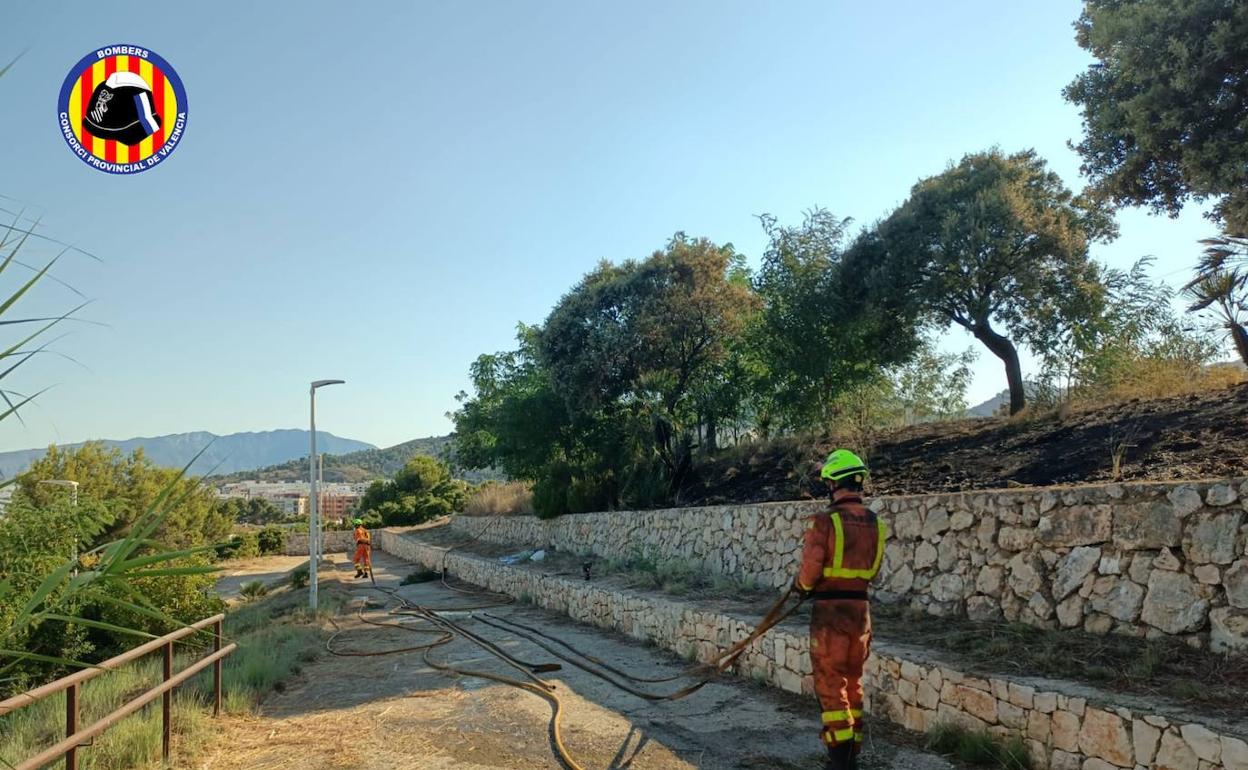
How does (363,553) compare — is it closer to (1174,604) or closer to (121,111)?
(121,111)

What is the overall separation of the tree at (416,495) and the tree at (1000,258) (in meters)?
46.3

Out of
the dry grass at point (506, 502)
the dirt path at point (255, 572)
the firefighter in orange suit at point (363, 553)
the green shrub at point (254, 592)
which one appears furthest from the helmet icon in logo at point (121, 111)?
the dirt path at point (255, 572)

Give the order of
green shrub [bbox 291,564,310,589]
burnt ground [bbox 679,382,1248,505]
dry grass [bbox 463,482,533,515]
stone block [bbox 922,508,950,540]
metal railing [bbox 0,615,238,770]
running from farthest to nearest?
dry grass [bbox 463,482,533,515]
green shrub [bbox 291,564,310,589]
stone block [bbox 922,508,950,540]
burnt ground [bbox 679,382,1248,505]
metal railing [bbox 0,615,238,770]

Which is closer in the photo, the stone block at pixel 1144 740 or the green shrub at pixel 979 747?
the stone block at pixel 1144 740

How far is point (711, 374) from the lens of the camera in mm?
21469

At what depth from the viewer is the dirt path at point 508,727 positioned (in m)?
6.68

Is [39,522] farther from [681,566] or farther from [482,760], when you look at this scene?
[681,566]

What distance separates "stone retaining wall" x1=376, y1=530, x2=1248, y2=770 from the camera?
482cm

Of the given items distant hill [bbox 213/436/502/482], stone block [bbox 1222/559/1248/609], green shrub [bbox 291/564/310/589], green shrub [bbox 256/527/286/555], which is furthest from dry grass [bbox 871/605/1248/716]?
distant hill [bbox 213/436/502/482]

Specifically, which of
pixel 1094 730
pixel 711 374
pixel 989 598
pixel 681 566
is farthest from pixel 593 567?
pixel 1094 730

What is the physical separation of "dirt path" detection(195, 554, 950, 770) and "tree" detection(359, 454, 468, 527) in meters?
48.1

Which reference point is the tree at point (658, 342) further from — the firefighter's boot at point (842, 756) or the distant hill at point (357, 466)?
the distant hill at point (357, 466)

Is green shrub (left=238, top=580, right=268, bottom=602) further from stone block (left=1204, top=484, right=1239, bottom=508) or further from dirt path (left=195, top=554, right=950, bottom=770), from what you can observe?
stone block (left=1204, top=484, right=1239, bottom=508)

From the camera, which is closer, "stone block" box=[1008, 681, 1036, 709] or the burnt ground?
"stone block" box=[1008, 681, 1036, 709]
